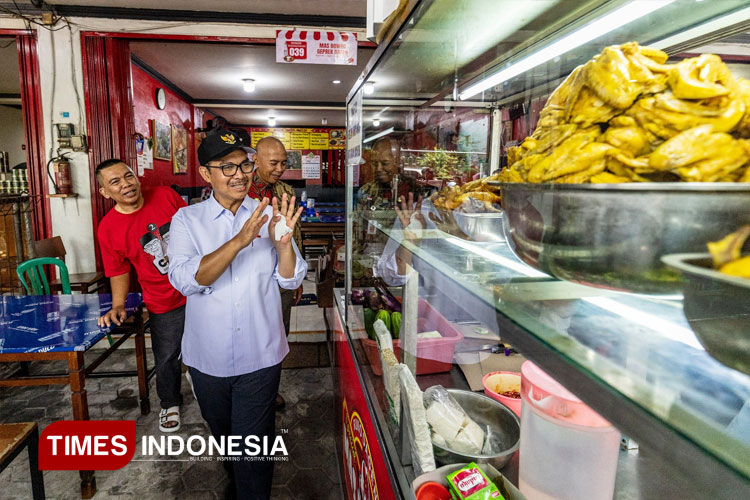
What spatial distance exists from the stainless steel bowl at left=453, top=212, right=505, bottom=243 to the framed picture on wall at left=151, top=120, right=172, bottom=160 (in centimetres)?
Result: 625

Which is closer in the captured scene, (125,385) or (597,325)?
(597,325)

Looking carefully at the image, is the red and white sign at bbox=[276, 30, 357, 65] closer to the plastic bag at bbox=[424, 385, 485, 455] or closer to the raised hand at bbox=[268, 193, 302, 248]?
the raised hand at bbox=[268, 193, 302, 248]

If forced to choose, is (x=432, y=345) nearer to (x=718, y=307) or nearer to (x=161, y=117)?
(x=718, y=307)

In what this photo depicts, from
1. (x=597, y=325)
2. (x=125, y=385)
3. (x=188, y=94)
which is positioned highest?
(x=188, y=94)

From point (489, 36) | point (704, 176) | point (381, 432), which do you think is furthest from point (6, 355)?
point (704, 176)

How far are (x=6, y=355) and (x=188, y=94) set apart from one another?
704 centimetres

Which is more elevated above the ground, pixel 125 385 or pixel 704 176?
pixel 704 176

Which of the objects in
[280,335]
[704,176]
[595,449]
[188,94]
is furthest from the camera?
[188,94]

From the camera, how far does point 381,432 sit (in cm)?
142

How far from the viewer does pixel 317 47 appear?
447 centimetres

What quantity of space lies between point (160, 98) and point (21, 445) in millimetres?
6073

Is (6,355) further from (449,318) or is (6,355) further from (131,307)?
(449,318)

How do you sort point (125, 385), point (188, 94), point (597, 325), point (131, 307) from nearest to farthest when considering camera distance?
point (597, 325) → point (131, 307) → point (125, 385) → point (188, 94)

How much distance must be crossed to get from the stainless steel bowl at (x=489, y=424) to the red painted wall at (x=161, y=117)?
5.53m
